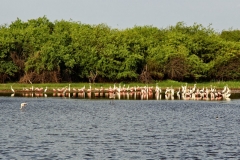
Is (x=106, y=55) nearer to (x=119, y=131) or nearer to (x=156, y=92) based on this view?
(x=156, y=92)

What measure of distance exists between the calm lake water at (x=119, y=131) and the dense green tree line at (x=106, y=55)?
1260 inches

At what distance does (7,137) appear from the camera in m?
32.5

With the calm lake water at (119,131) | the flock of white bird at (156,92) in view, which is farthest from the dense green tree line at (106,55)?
the calm lake water at (119,131)

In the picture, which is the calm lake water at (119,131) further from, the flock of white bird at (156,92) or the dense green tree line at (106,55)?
the dense green tree line at (106,55)

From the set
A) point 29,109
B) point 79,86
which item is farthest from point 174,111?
point 79,86

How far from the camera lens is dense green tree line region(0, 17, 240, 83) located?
89.1m

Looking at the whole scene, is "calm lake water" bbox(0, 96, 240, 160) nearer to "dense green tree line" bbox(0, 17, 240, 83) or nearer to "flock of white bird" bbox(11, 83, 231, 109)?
"flock of white bird" bbox(11, 83, 231, 109)

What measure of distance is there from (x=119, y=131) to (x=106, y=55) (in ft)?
190

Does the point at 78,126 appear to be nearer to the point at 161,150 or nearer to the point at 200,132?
the point at 200,132

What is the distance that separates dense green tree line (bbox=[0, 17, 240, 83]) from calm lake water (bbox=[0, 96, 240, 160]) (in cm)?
3200

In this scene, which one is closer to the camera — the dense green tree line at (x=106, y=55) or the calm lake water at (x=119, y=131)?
the calm lake water at (x=119, y=131)

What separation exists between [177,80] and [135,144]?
65271 mm

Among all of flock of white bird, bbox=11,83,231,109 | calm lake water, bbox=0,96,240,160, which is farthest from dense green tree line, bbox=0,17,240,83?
calm lake water, bbox=0,96,240,160

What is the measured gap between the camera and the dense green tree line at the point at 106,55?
89062 millimetres
